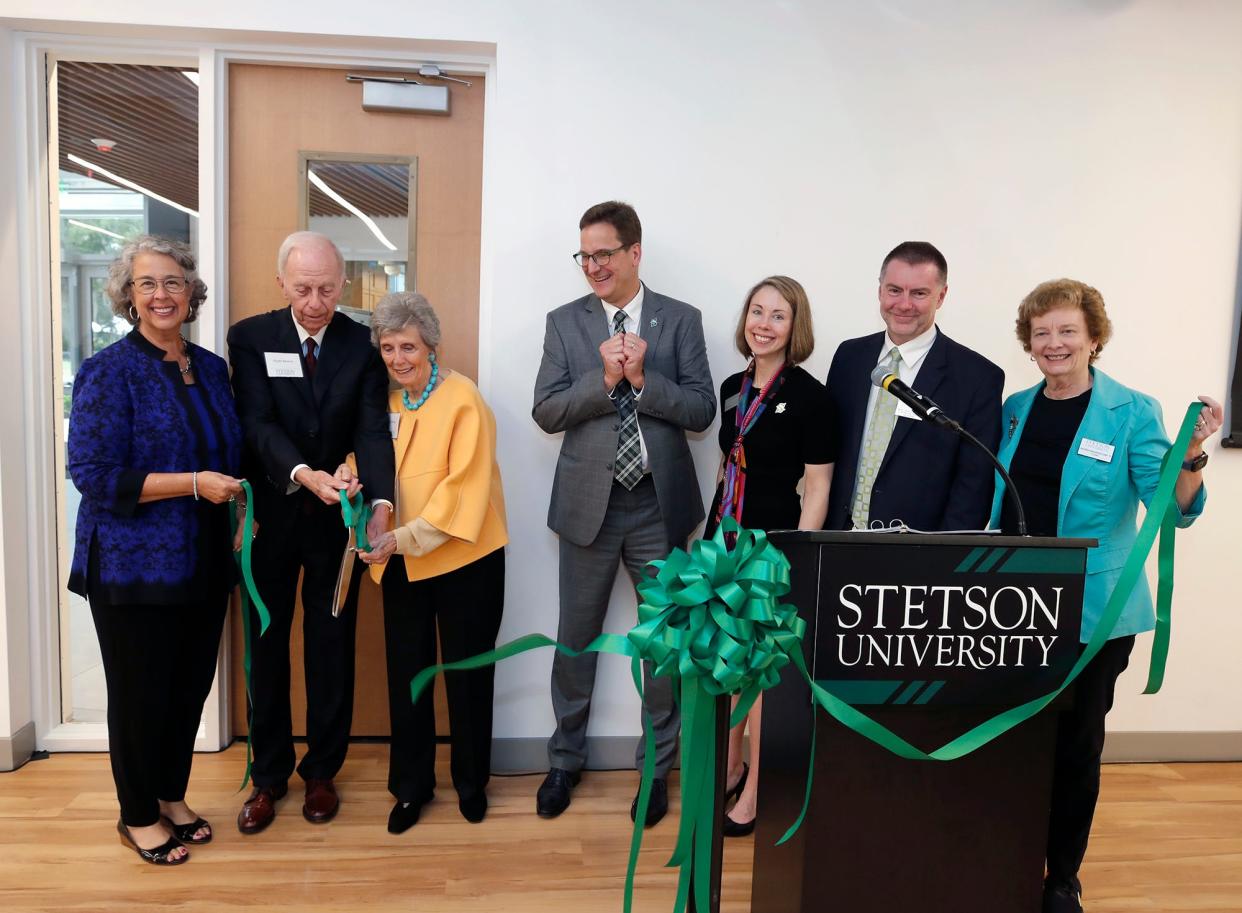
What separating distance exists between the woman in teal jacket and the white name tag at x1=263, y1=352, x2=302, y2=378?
6.65ft

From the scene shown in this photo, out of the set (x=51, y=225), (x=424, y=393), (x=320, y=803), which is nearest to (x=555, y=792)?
(x=320, y=803)

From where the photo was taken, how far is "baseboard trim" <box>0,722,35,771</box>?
9.26ft

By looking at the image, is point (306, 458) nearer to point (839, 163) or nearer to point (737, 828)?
point (737, 828)

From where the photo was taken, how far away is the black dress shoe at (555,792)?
8.63 ft

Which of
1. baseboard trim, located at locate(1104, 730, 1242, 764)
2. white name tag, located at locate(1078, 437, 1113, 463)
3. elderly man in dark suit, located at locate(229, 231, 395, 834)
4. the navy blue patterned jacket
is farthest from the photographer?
baseboard trim, located at locate(1104, 730, 1242, 764)

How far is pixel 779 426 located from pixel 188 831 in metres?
2.09

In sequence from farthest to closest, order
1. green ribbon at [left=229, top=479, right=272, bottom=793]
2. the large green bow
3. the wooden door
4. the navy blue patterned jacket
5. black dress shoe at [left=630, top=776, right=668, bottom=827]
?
1. the wooden door
2. black dress shoe at [left=630, top=776, right=668, bottom=827]
3. green ribbon at [left=229, top=479, right=272, bottom=793]
4. the navy blue patterned jacket
5. the large green bow

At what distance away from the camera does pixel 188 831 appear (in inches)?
94.6

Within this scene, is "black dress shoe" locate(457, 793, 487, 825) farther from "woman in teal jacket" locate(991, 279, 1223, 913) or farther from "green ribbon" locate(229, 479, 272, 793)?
"woman in teal jacket" locate(991, 279, 1223, 913)

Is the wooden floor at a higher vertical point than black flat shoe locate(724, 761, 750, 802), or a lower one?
lower

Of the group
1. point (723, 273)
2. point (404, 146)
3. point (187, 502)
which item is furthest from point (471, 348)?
point (187, 502)

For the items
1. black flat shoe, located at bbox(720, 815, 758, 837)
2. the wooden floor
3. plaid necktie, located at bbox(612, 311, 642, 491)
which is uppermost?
plaid necktie, located at bbox(612, 311, 642, 491)

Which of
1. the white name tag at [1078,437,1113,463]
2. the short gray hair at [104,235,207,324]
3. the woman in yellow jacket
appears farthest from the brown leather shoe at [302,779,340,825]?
the white name tag at [1078,437,1113,463]

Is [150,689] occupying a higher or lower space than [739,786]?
higher
